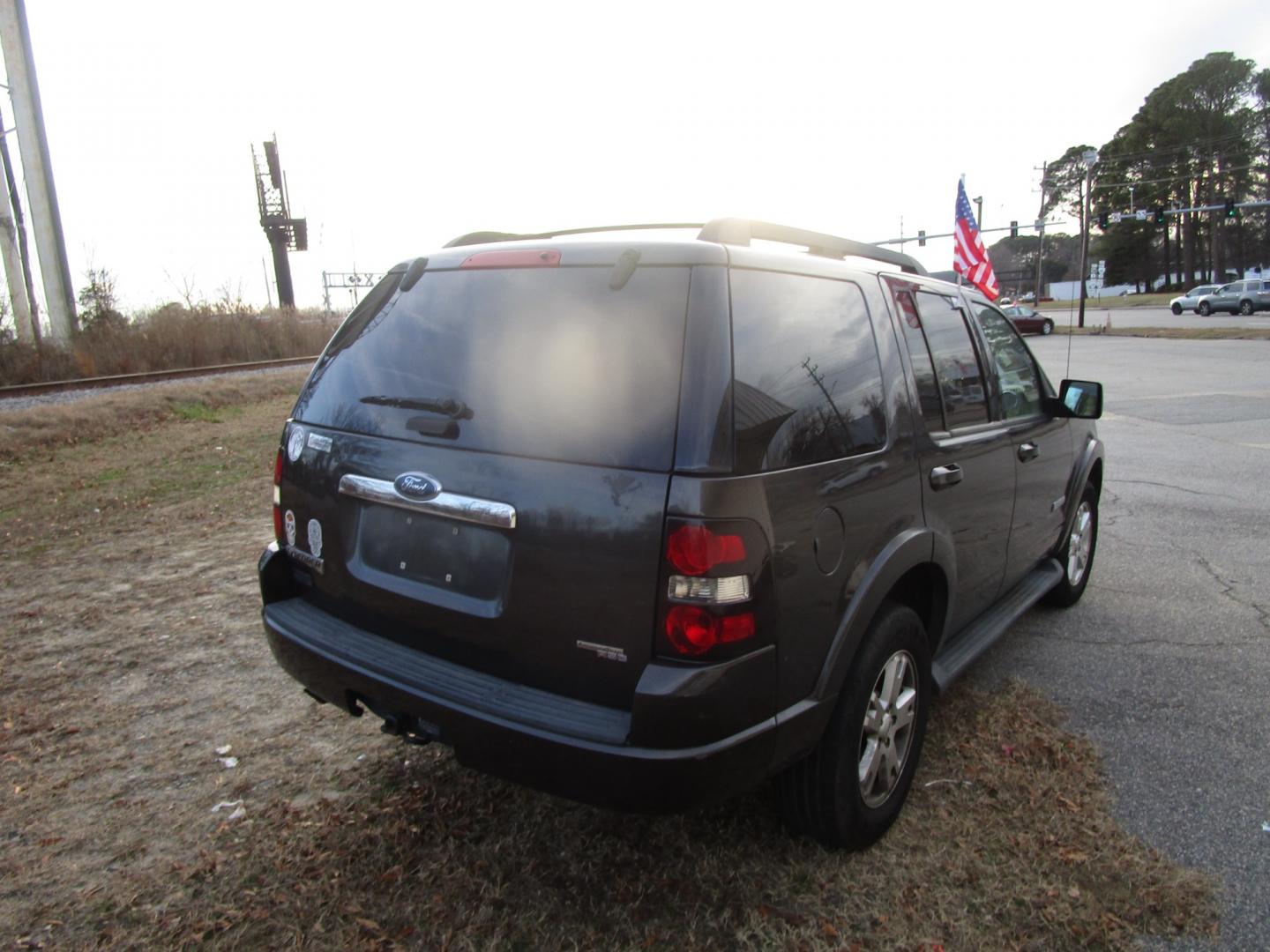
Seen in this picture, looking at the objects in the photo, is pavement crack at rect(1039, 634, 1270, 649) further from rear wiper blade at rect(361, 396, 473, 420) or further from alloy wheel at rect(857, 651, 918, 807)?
rear wiper blade at rect(361, 396, 473, 420)

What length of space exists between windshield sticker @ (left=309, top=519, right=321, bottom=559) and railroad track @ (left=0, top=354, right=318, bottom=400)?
14262 millimetres

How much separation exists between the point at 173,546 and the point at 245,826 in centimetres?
388

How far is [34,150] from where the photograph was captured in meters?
21.8

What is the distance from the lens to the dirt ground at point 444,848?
228 centimetres

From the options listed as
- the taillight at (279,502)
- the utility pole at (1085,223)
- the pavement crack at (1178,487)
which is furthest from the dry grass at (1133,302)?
the taillight at (279,502)

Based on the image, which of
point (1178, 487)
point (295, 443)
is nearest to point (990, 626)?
point (295, 443)

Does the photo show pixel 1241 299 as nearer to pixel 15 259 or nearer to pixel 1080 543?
pixel 1080 543

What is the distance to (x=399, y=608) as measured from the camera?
2414 millimetres

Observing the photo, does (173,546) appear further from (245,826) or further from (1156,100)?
(1156,100)

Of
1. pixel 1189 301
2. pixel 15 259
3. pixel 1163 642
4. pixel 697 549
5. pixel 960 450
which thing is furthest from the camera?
pixel 1189 301

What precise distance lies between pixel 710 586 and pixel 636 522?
0.23 m

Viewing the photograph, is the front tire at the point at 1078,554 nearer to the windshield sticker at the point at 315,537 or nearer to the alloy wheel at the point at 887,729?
the alloy wheel at the point at 887,729

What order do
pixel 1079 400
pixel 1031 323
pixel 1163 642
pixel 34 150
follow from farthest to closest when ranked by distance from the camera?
1. pixel 1031 323
2. pixel 34 150
3. pixel 1163 642
4. pixel 1079 400

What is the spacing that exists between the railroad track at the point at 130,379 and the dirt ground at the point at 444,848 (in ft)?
42.4
